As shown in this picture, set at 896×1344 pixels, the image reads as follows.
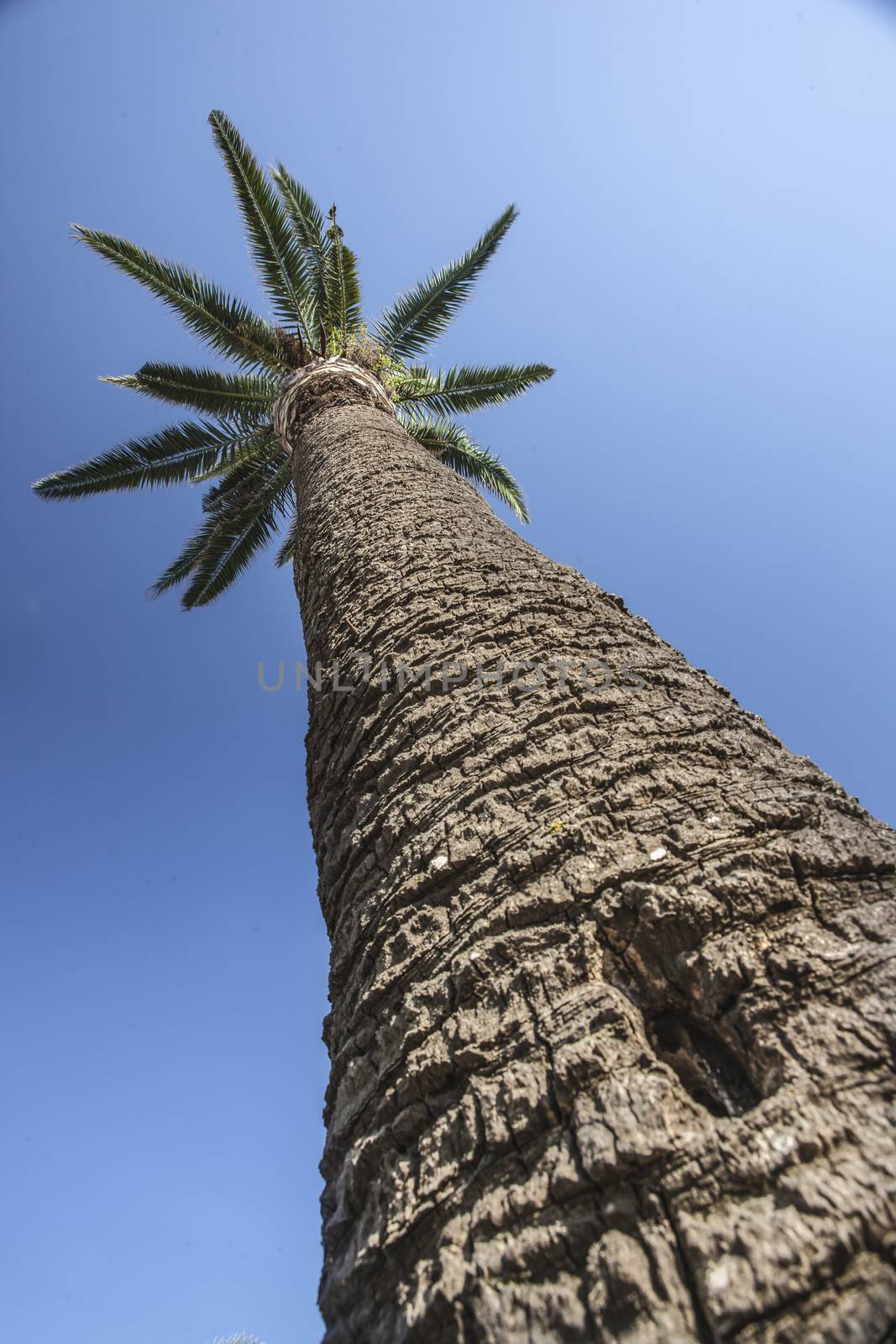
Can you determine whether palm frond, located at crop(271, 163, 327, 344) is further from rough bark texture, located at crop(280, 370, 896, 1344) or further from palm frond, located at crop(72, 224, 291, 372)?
rough bark texture, located at crop(280, 370, 896, 1344)

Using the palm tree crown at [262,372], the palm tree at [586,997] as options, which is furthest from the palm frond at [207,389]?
the palm tree at [586,997]

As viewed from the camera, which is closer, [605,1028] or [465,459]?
[605,1028]

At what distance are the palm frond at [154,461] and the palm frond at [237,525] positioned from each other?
16.0 inches

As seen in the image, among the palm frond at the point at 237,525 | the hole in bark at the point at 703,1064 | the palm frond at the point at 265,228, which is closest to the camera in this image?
the hole in bark at the point at 703,1064

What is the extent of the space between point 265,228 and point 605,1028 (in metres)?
9.54

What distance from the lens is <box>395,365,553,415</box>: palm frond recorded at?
10.5m

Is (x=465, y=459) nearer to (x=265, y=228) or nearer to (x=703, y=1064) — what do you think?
(x=265, y=228)

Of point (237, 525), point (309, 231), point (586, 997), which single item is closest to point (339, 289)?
point (309, 231)

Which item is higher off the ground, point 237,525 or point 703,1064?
point 237,525

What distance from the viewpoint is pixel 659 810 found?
4.82 ft

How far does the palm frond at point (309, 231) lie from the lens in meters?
8.84

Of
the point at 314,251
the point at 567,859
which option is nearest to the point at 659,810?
the point at 567,859

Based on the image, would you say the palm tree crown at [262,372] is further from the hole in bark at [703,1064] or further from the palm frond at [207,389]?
the hole in bark at [703,1064]

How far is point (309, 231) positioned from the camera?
8922 millimetres
